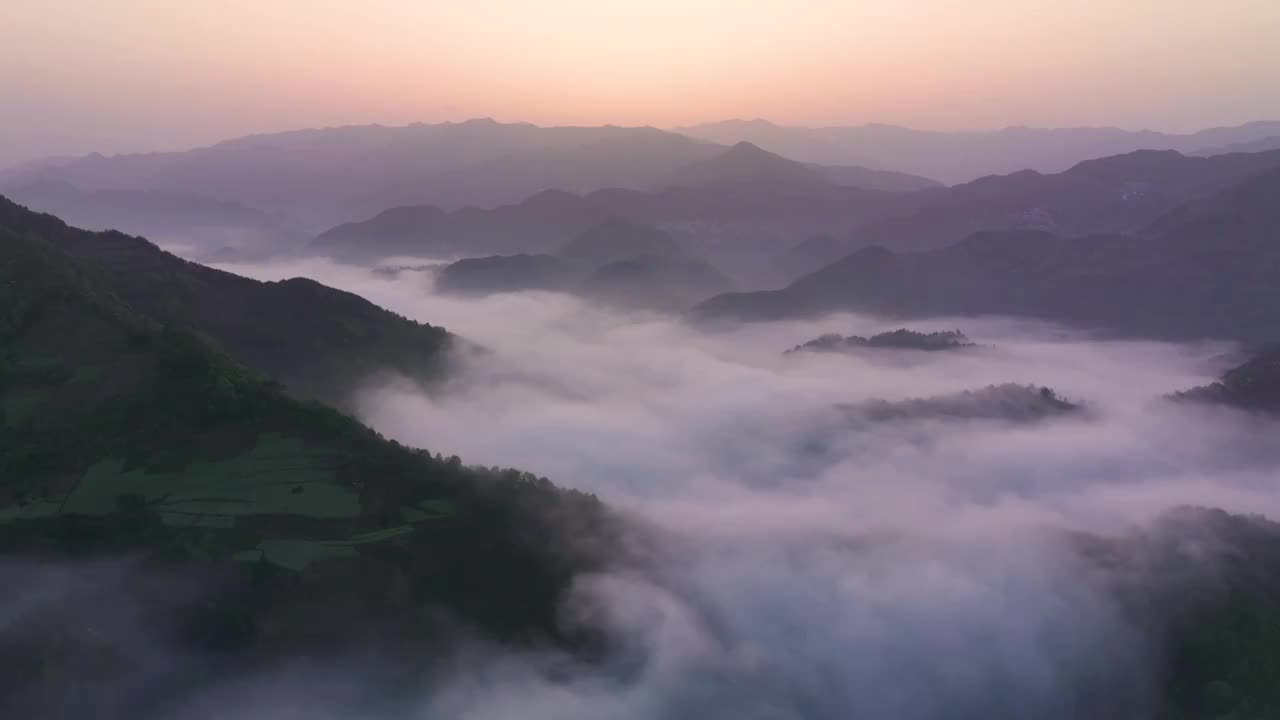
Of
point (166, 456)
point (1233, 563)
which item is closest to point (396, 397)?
point (166, 456)

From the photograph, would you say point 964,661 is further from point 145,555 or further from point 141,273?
point 141,273

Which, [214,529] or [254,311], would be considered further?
[254,311]

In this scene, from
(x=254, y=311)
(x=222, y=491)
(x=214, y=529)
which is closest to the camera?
(x=214, y=529)

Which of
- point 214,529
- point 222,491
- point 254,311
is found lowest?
point 214,529

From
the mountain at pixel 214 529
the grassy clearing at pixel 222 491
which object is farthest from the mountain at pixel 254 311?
the grassy clearing at pixel 222 491

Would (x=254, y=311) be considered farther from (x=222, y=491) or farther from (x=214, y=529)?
(x=214, y=529)

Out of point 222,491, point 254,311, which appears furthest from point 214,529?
point 254,311
